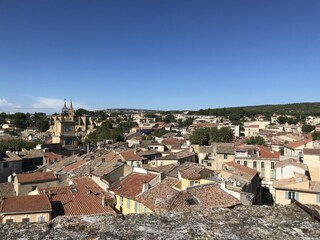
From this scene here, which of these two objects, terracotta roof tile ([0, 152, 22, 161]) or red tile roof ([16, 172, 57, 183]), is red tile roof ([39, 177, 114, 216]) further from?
terracotta roof tile ([0, 152, 22, 161])

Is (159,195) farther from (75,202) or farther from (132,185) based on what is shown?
(75,202)

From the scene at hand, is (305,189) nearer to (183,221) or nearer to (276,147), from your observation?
(183,221)

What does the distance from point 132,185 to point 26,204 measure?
888 centimetres

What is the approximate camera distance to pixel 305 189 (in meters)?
24.7

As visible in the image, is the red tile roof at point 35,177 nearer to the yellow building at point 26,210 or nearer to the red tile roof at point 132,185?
the red tile roof at point 132,185

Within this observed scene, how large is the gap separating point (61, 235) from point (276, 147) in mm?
63052

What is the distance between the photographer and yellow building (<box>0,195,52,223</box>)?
18.4m

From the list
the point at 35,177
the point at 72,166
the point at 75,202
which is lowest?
the point at 72,166

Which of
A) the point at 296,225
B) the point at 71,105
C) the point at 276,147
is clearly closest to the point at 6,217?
the point at 296,225

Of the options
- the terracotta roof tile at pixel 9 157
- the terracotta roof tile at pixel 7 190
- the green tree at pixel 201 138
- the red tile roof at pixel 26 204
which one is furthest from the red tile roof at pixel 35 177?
the green tree at pixel 201 138

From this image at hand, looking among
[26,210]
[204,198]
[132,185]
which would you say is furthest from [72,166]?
[204,198]

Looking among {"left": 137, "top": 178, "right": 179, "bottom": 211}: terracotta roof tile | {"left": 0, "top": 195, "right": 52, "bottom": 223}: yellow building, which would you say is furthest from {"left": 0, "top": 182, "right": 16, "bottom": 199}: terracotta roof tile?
{"left": 137, "top": 178, "right": 179, "bottom": 211}: terracotta roof tile

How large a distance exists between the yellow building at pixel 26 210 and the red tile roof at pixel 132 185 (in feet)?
20.4

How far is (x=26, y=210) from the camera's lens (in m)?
18.6
